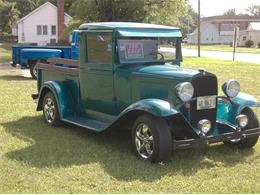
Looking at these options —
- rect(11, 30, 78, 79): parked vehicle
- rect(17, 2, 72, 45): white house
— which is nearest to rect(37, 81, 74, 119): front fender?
rect(11, 30, 78, 79): parked vehicle

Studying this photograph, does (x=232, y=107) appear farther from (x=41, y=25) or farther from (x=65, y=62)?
(x=41, y=25)

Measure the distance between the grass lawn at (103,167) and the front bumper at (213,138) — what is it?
28 cm

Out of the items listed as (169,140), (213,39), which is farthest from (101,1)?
(213,39)

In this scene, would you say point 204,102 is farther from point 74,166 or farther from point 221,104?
point 74,166

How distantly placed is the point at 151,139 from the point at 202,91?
96 cm

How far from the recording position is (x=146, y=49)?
7551 mm

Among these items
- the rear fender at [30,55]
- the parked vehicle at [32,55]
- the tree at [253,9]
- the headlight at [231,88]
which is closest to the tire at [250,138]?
the headlight at [231,88]

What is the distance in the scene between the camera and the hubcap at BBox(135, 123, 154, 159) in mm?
6441

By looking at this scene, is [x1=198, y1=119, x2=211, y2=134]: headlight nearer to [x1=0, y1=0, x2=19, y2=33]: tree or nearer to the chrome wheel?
the chrome wheel

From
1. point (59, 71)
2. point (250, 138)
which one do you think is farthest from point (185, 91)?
point (59, 71)

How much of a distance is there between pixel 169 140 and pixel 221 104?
129 centimetres

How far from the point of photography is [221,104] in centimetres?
714

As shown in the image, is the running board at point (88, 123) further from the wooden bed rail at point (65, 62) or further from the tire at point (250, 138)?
the tire at point (250, 138)

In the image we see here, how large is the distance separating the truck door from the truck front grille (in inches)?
55.6
